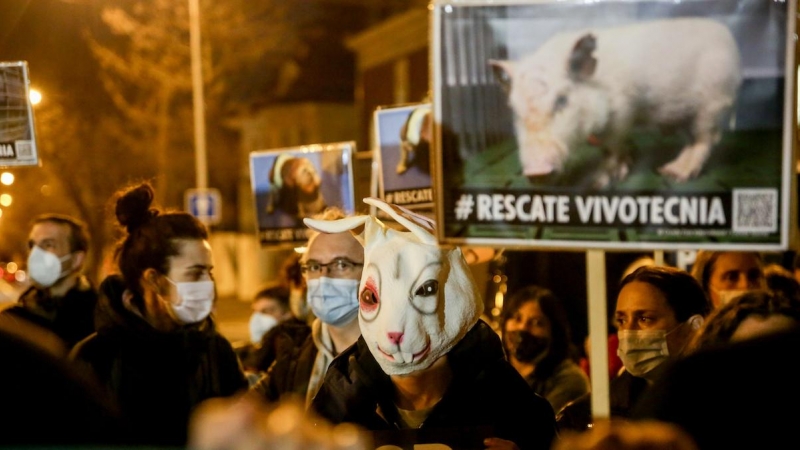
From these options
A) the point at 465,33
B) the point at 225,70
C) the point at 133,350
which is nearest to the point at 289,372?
the point at 133,350

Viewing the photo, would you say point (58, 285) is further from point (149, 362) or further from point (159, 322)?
point (149, 362)

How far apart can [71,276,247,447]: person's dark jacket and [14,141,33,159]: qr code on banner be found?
2.14 ft

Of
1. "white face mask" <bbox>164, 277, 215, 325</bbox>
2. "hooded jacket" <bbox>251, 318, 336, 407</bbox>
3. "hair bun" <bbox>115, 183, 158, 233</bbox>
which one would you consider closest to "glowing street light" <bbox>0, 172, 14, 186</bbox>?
"hair bun" <bbox>115, 183, 158, 233</bbox>

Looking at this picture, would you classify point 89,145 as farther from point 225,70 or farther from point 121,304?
point 121,304

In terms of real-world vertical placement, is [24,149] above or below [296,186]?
above

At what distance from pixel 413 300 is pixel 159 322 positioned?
1.67 metres

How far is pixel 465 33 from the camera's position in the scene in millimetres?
2840

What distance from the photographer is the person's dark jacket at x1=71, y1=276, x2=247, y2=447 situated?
4.17m

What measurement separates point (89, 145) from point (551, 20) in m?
19.1

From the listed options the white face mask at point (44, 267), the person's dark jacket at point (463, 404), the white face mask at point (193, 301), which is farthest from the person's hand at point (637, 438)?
the white face mask at point (44, 267)

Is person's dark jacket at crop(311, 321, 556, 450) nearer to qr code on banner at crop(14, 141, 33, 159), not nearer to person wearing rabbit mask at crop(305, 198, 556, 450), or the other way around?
person wearing rabbit mask at crop(305, 198, 556, 450)

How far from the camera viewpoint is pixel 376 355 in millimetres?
3316

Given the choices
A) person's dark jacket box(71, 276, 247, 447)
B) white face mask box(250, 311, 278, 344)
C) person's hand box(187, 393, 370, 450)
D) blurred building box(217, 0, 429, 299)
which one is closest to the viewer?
person's hand box(187, 393, 370, 450)

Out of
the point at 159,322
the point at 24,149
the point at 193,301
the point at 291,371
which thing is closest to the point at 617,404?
the point at 291,371
